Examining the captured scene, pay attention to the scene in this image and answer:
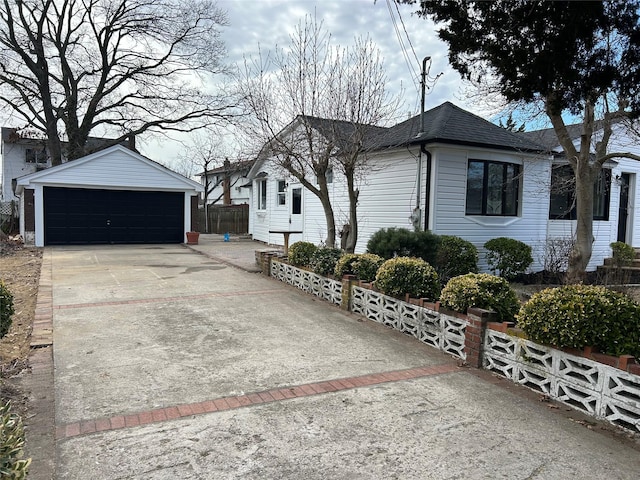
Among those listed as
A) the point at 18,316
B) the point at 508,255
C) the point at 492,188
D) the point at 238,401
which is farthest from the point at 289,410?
the point at 492,188

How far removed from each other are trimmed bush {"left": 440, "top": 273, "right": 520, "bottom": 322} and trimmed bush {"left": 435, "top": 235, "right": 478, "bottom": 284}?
4665 mm

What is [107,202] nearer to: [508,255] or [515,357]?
[508,255]

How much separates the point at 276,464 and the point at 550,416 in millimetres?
2216

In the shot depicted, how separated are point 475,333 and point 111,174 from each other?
54.5ft

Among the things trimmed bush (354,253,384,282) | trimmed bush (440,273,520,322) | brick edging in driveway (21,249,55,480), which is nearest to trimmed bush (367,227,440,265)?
trimmed bush (354,253,384,282)

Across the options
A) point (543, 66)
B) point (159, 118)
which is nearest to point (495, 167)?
point (543, 66)

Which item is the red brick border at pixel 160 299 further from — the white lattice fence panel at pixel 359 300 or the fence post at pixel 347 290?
the white lattice fence panel at pixel 359 300

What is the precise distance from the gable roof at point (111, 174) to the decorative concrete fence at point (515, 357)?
45.1 ft

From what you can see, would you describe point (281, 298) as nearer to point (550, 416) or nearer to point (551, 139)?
point (550, 416)

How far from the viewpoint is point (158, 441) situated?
117 inches

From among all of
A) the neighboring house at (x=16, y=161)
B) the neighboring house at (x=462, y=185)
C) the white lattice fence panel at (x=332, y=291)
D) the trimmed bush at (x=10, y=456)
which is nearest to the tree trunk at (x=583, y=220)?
the neighboring house at (x=462, y=185)

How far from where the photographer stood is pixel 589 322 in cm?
356

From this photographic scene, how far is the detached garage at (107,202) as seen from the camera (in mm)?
16500

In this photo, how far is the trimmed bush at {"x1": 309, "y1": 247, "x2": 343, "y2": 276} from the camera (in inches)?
311
